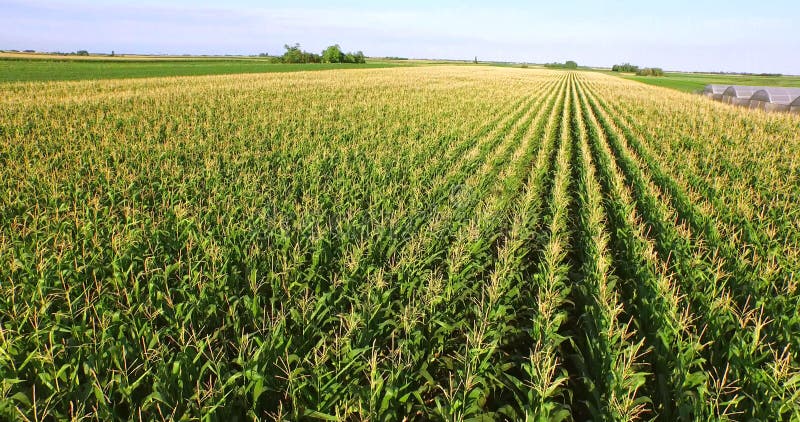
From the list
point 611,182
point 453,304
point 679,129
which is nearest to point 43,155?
point 453,304

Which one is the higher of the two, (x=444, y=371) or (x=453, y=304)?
(x=453, y=304)

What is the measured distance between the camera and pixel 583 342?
4285mm

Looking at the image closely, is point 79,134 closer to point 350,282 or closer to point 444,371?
point 350,282

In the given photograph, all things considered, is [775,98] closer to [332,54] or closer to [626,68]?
[332,54]

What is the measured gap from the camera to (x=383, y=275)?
470 cm

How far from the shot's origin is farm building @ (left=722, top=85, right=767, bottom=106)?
31.8m

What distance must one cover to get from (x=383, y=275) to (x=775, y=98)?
3582 centimetres

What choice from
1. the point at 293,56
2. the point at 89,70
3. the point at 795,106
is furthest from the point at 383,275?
the point at 293,56

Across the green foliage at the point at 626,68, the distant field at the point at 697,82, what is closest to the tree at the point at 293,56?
the distant field at the point at 697,82

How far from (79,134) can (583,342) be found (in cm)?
1367

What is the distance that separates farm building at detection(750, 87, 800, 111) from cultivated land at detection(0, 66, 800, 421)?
1774 cm

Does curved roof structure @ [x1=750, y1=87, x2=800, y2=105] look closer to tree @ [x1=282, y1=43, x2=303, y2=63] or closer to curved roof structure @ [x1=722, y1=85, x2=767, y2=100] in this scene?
curved roof structure @ [x1=722, y1=85, x2=767, y2=100]

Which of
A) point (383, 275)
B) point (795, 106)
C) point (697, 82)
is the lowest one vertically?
point (383, 275)

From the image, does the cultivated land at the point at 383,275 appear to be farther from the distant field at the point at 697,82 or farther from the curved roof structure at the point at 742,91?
the distant field at the point at 697,82
